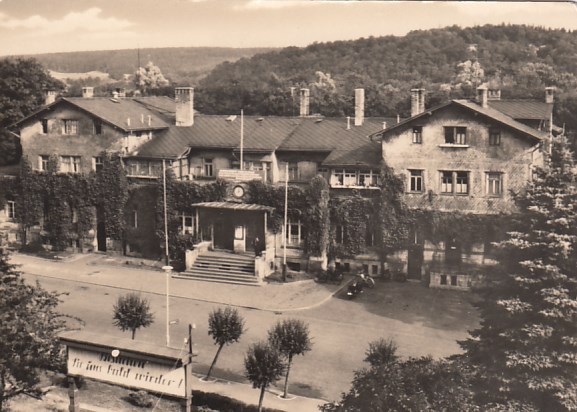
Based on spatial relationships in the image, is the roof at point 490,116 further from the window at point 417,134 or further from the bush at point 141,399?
the bush at point 141,399

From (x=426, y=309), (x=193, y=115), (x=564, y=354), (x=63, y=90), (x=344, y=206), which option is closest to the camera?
(x=564, y=354)

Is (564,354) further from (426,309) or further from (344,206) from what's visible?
(344,206)

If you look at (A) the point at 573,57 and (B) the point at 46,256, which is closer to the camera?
(A) the point at 573,57

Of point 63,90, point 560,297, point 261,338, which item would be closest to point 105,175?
point 63,90

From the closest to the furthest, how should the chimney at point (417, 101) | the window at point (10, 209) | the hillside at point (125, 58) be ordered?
the hillside at point (125, 58) → the chimney at point (417, 101) → the window at point (10, 209)

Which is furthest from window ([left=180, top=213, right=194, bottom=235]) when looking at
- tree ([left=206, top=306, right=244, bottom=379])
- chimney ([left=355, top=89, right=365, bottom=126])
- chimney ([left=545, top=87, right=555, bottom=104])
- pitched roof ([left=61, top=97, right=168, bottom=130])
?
chimney ([left=545, top=87, right=555, bottom=104])

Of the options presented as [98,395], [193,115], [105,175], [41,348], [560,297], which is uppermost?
[193,115]

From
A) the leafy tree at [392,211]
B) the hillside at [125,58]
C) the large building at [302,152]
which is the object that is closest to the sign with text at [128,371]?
the hillside at [125,58]
